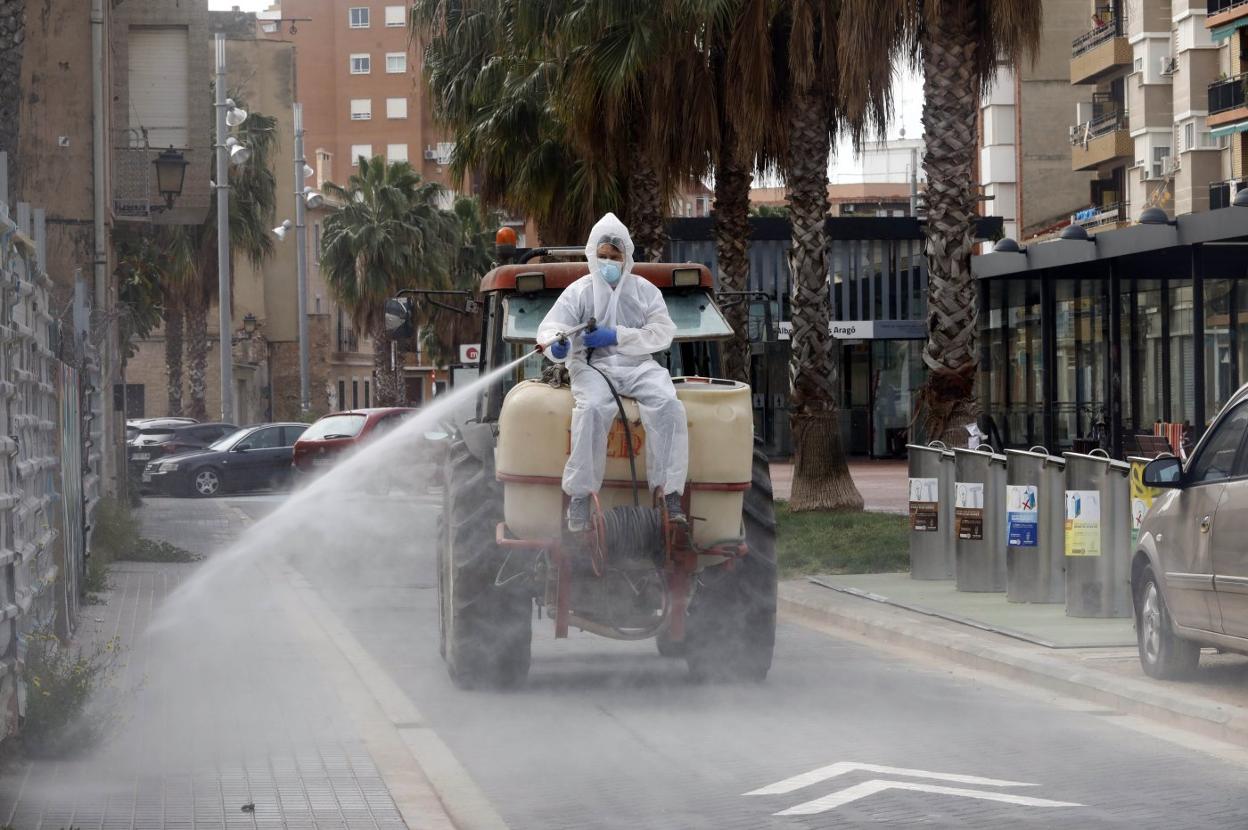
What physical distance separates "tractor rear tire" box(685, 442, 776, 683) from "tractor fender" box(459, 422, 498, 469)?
4.49ft

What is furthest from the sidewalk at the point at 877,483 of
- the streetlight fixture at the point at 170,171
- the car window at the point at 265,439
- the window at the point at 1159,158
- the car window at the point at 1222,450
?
the window at the point at 1159,158

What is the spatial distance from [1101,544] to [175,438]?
3178cm

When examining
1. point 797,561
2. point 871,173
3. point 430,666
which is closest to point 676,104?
point 797,561

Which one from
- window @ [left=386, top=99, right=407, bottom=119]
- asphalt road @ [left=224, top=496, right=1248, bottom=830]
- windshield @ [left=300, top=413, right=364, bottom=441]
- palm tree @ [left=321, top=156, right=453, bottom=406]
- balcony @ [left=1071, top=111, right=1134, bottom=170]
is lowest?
asphalt road @ [left=224, top=496, right=1248, bottom=830]

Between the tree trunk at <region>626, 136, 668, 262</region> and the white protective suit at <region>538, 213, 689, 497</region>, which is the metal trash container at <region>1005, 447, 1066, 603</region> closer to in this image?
the white protective suit at <region>538, 213, 689, 497</region>

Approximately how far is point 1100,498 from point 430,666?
478cm

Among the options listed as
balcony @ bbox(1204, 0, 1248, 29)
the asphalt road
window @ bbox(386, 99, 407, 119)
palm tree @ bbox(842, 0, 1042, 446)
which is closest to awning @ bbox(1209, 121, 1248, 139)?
balcony @ bbox(1204, 0, 1248, 29)

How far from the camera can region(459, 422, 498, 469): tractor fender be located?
10.6 m

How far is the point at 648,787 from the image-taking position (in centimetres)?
782

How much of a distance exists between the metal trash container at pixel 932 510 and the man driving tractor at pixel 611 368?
21.2 feet

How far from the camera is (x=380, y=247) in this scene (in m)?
56.1

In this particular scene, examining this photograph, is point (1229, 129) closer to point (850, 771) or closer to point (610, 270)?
point (610, 270)

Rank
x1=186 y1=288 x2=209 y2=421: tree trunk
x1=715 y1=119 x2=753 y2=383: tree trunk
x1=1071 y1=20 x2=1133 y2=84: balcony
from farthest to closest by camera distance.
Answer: x1=1071 y1=20 x2=1133 y2=84: balcony < x1=186 y1=288 x2=209 y2=421: tree trunk < x1=715 y1=119 x2=753 y2=383: tree trunk

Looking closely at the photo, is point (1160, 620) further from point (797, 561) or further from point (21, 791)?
point (797, 561)
